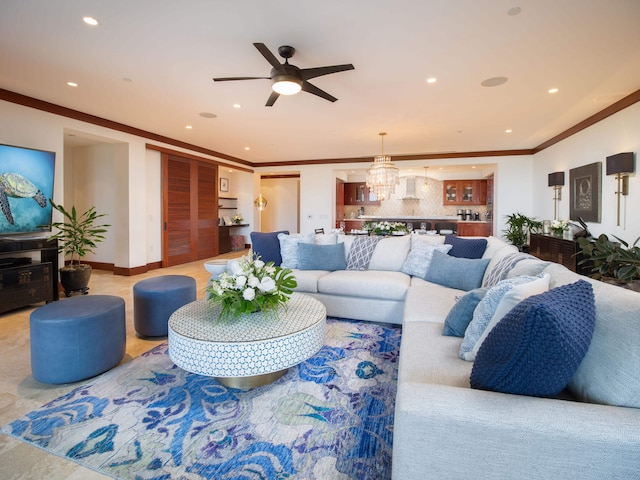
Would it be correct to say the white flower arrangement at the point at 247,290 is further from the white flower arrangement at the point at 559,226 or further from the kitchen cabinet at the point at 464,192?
the kitchen cabinet at the point at 464,192

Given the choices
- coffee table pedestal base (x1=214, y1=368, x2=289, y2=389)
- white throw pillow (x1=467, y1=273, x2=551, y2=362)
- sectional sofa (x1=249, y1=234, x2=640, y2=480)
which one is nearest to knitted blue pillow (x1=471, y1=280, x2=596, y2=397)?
sectional sofa (x1=249, y1=234, x2=640, y2=480)

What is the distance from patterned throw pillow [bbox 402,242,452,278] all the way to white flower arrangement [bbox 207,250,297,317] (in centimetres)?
183

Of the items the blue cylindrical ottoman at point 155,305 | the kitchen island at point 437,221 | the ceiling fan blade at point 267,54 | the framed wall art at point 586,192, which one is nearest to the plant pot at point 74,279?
the blue cylindrical ottoman at point 155,305

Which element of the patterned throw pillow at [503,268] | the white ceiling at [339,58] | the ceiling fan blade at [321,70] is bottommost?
the patterned throw pillow at [503,268]

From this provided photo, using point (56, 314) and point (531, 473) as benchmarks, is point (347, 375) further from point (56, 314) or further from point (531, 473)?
point (56, 314)

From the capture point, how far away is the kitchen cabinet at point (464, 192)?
10.4 metres

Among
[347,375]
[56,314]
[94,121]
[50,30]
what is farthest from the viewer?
[94,121]

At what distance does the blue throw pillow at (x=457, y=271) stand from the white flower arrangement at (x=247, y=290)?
1.67m

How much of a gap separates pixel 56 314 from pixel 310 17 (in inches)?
111

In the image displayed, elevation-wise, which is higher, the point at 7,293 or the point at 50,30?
the point at 50,30

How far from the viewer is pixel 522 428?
0.95 m

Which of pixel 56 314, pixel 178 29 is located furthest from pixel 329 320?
pixel 178 29

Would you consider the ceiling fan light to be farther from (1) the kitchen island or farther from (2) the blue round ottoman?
(1) the kitchen island

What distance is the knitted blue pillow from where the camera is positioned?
0.97 meters
